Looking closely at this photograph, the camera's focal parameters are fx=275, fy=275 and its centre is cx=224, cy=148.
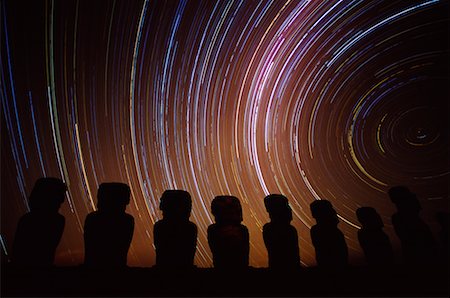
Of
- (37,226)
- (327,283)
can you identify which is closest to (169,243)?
(37,226)

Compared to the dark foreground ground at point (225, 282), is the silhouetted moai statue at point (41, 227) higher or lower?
higher

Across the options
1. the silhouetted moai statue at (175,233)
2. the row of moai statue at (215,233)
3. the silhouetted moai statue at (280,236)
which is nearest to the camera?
the row of moai statue at (215,233)

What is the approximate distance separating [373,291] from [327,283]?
0.39 m

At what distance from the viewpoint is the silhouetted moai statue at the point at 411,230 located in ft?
10.1

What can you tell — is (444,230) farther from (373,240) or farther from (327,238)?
(327,238)

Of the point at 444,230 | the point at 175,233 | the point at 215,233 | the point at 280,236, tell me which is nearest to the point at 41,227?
the point at 175,233

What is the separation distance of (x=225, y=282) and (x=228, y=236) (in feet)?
1.87

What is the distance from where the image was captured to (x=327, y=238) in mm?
3227

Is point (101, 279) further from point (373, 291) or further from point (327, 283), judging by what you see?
point (373, 291)

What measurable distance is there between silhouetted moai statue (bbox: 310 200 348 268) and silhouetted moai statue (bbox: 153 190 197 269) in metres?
1.47

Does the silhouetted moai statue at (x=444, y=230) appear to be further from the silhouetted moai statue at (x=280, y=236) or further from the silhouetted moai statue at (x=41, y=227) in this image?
the silhouetted moai statue at (x=41, y=227)

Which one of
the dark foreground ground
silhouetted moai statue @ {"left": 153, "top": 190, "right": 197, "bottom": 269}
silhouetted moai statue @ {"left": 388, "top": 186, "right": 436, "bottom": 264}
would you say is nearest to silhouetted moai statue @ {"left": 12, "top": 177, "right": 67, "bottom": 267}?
the dark foreground ground

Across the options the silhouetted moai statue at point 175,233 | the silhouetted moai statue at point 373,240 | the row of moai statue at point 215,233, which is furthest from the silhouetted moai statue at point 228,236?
the silhouetted moai statue at point 373,240

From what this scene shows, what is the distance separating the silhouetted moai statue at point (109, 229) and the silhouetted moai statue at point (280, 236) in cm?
153
